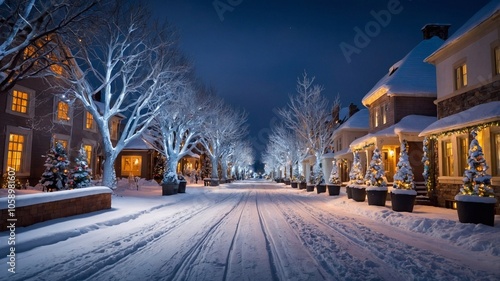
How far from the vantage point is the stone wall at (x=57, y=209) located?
8828mm

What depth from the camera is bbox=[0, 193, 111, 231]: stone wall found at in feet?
29.0

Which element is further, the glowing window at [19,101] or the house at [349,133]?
the house at [349,133]

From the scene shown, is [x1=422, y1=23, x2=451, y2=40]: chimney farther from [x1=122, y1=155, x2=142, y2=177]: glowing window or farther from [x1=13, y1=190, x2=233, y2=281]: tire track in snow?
[x1=122, y1=155, x2=142, y2=177]: glowing window

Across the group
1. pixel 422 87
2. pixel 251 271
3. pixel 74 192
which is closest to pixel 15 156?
pixel 74 192

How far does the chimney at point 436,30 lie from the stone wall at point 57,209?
2495cm

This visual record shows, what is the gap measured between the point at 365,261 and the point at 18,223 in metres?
8.37

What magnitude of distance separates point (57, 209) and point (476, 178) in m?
12.7

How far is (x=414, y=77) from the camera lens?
23312 mm

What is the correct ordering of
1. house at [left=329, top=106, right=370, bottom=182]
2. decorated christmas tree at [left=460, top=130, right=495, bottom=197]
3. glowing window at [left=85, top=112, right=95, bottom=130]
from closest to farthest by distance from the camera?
decorated christmas tree at [left=460, top=130, right=495, bottom=197], glowing window at [left=85, top=112, right=95, bottom=130], house at [left=329, top=106, right=370, bottom=182]

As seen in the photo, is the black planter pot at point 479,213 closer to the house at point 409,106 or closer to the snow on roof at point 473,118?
the snow on roof at point 473,118

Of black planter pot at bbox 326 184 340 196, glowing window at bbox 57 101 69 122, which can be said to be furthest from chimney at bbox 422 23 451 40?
glowing window at bbox 57 101 69 122

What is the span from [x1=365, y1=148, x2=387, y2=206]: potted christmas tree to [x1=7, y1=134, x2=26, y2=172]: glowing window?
69.2ft

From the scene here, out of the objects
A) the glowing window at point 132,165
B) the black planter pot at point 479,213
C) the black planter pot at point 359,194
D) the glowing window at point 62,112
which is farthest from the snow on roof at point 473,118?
the glowing window at point 132,165

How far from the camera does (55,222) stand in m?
9.87
